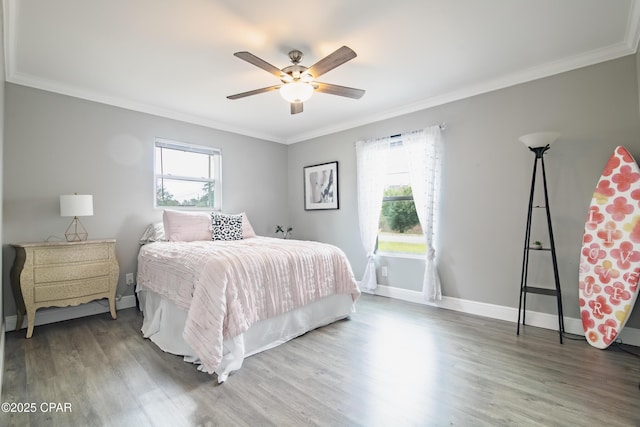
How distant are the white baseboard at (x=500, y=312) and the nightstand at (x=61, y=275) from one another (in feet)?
10.7

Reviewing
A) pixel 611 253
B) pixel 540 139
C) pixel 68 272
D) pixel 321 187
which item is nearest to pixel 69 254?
pixel 68 272

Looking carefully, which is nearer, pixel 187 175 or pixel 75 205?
pixel 75 205

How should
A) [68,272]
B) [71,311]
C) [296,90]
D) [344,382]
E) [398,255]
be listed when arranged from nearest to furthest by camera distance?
[344,382]
[296,90]
[68,272]
[71,311]
[398,255]

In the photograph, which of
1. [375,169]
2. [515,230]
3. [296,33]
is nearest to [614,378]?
[515,230]

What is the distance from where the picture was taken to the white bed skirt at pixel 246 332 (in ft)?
7.02

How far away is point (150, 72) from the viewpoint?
2.84 metres

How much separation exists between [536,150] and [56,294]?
4.62 meters

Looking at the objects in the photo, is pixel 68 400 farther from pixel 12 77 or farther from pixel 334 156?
pixel 334 156

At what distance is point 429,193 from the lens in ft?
11.5

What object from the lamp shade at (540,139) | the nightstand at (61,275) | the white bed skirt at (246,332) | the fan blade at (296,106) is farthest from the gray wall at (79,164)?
the lamp shade at (540,139)

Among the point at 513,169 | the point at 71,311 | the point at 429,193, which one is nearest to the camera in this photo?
the point at 513,169

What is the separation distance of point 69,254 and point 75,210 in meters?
0.43

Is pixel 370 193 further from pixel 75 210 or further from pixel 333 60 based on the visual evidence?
pixel 75 210

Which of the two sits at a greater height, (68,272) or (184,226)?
(184,226)
